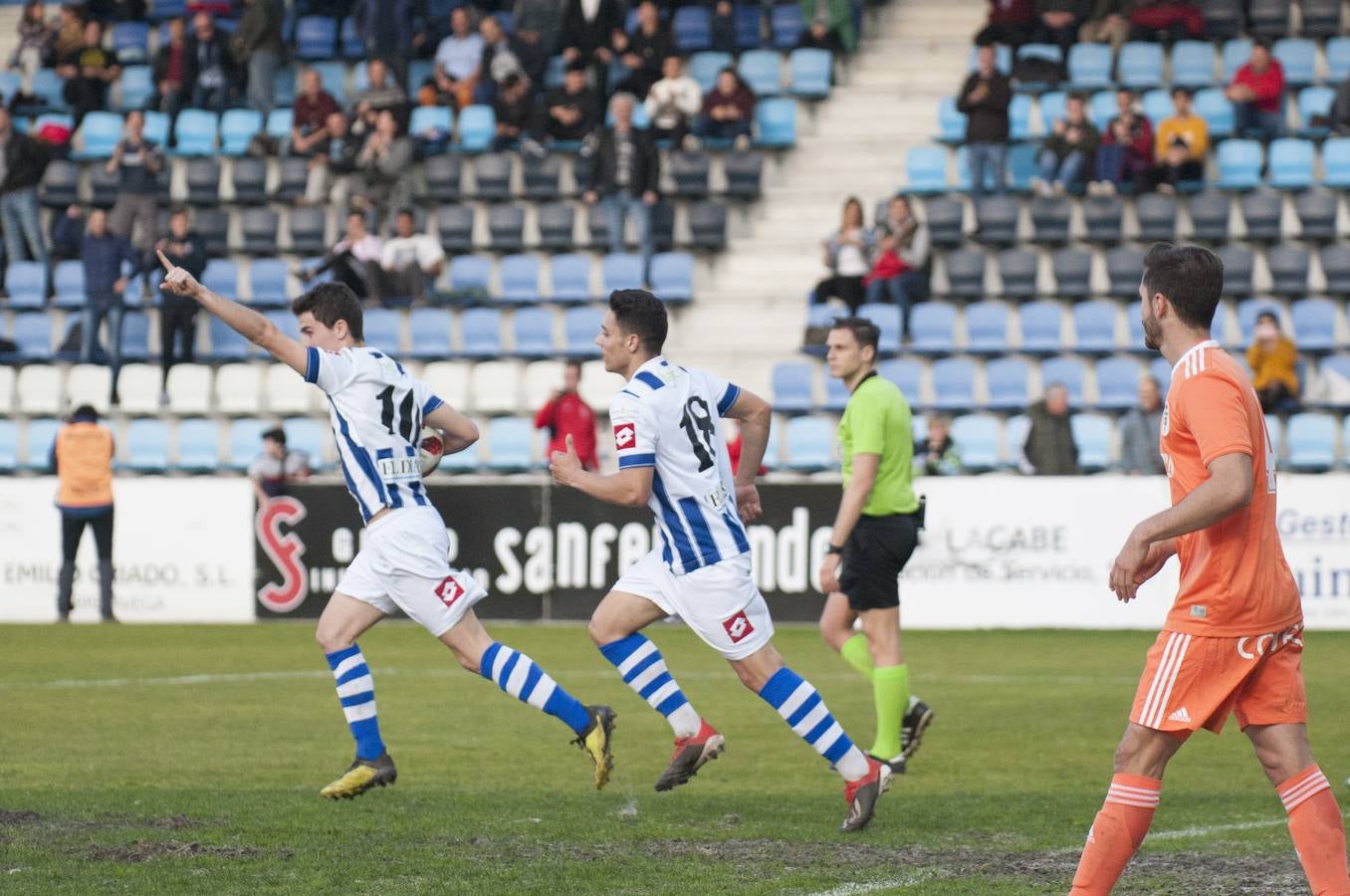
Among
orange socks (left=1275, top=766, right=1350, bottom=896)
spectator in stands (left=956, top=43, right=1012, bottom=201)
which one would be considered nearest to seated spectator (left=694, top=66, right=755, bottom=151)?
spectator in stands (left=956, top=43, right=1012, bottom=201)

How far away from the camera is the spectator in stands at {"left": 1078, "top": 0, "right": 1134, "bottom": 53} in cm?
2491

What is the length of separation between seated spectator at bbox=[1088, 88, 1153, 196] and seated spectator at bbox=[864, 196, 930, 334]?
217 centimetres

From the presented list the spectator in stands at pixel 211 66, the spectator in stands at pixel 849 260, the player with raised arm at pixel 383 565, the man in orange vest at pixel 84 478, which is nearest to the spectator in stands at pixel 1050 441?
the spectator in stands at pixel 849 260

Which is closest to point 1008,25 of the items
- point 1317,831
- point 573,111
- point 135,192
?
point 573,111

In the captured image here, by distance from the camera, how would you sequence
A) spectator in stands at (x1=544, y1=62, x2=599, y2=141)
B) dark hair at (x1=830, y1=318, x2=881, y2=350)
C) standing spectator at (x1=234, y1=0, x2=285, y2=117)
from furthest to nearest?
1. standing spectator at (x1=234, y1=0, x2=285, y2=117)
2. spectator in stands at (x1=544, y1=62, x2=599, y2=141)
3. dark hair at (x1=830, y1=318, x2=881, y2=350)

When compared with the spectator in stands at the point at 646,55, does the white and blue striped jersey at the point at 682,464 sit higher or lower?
lower

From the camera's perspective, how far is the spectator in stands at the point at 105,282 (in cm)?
2411

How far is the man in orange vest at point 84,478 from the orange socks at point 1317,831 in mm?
15991

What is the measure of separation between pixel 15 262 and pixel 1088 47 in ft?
45.9

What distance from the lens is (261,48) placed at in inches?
1061

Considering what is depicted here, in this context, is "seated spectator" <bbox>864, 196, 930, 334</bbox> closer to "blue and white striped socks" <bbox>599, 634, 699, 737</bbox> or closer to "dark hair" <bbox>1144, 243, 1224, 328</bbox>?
"blue and white striped socks" <bbox>599, 634, 699, 737</bbox>

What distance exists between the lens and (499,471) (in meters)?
22.5

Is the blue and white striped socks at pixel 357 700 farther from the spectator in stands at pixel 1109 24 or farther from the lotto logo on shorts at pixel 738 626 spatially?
the spectator in stands at pixel 1109 24

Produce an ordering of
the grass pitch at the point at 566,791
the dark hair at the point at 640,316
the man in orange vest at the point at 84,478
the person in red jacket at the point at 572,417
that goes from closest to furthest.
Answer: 1. the grass pitch at the point at 566,791
2. the dark hair at the point at 640,316
3. the man in orange vest at the point at 84,478
4. the person in red jacket at the point at 572,417
